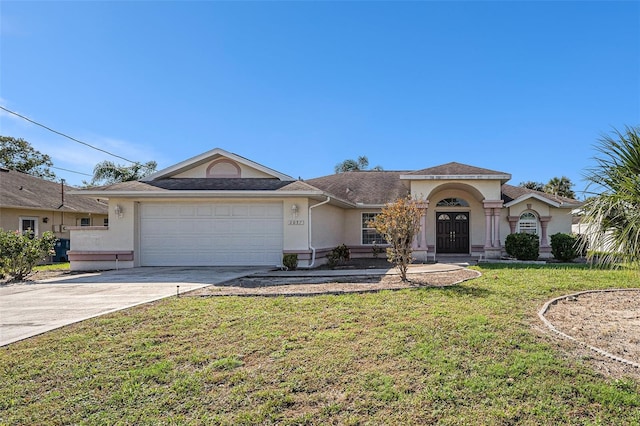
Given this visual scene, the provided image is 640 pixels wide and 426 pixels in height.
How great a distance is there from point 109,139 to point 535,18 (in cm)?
2814

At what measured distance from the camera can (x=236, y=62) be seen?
53.4 feet

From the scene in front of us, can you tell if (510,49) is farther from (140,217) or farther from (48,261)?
(48,261)

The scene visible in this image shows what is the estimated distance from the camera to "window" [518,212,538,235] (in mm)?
17422

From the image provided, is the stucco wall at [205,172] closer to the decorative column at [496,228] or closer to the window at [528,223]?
the decorative column at [496,228]

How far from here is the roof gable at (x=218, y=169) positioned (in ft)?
49.8

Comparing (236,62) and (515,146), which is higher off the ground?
(236,62)

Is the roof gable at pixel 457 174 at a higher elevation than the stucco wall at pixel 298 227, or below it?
higher

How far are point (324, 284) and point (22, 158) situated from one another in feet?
139

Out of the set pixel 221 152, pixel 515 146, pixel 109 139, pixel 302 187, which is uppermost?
pixel 109 139

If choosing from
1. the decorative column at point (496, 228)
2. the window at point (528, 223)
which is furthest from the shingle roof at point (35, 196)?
the window at point (528, 223)

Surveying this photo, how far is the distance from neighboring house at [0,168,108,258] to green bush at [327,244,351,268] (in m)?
12.3

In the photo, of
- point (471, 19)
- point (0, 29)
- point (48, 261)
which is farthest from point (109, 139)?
point (471, 19)

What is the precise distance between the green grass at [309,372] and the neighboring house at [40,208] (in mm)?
14695

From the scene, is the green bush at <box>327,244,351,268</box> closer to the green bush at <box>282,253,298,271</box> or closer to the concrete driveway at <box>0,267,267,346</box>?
the green bush at <box>282,253,298,271</box>
